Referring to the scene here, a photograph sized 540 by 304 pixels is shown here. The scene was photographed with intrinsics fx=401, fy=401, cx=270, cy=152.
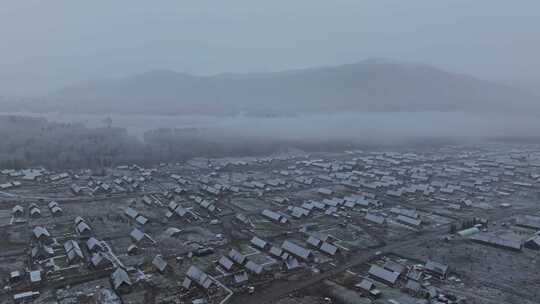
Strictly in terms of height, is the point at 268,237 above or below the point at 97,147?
below

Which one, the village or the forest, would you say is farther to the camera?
the forest

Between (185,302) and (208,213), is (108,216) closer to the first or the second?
(208,213)

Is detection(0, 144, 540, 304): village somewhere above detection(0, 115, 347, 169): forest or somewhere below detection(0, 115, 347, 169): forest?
below

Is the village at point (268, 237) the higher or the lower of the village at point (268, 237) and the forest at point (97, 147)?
the lower

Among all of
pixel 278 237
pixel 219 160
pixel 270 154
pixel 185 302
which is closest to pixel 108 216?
pixel 278 237

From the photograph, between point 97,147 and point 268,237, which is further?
point 97,147

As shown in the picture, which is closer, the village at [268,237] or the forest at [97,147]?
the village at [268,237]

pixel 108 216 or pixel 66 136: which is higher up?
pixel 66 136

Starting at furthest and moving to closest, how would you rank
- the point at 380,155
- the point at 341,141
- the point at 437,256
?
1. the point at 341,141
2. the point at 380,155
3. the point at 437,256
